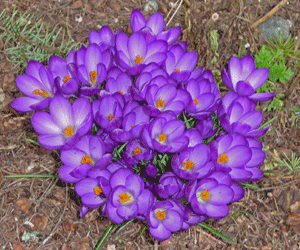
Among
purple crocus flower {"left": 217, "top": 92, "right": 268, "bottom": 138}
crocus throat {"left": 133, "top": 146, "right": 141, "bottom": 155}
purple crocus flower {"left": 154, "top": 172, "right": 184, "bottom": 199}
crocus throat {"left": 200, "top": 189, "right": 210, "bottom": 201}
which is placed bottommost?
purple crocus flower {"left": 154, "top": 172, "right": 184, "bottom": 199}

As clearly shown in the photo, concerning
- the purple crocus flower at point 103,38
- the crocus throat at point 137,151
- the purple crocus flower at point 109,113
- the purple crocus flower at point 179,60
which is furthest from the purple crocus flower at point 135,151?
the purple crocus flower at point 103,38

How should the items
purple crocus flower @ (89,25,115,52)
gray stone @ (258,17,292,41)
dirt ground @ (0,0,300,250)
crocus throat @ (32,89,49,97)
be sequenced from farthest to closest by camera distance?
gray stone @ (258,17,292,41)
dirt ground @ (0,0,300,250)
purple crocus flower @ (89,25,115,52)
crocus throat @ (32,89,49,97)

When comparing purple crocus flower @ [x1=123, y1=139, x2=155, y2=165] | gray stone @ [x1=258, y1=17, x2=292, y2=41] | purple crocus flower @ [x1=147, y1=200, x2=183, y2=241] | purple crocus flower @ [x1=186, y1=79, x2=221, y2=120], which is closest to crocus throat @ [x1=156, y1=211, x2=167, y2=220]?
purple crocus flower @ [x1=147, y1=200, x2=183, y2=241]

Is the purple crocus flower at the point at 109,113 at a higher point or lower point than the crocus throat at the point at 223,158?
lower

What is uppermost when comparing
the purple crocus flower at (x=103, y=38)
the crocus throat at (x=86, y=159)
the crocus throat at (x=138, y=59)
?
the crocus throat at (x=138, y=59)

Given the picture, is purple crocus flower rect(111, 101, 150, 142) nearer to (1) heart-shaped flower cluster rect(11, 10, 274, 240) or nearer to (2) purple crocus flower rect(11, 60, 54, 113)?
(1) heart-shaped flower cluster rect(11, 10, 274, 240)

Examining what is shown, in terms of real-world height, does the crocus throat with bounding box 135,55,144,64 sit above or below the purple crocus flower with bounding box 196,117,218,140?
above

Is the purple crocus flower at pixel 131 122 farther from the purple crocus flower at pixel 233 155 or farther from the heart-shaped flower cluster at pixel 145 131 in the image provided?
the purple crocus flower at pixel 233 155

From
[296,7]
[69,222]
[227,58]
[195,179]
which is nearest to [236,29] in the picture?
[227,58]
